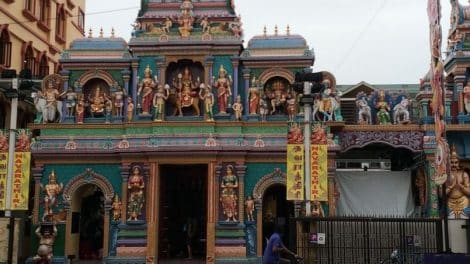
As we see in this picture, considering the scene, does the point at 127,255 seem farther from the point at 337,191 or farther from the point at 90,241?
the point at 337,191

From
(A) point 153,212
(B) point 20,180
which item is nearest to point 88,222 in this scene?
(A) point 153,212

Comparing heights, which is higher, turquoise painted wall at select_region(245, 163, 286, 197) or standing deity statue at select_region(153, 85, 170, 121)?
standing deity statue at select_region(153, 85, 170, 121)

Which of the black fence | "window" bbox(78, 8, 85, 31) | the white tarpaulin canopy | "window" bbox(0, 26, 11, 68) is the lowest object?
the black fence

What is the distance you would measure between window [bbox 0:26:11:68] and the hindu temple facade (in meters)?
4.49

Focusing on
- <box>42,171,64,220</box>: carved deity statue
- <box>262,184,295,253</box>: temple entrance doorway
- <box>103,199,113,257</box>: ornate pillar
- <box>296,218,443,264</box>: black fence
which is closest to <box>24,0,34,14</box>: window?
<box>42,171,64,220</box>: carved deity statue

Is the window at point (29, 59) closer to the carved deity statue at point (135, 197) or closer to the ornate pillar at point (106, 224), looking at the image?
the ornate pillar at point (106, 224)

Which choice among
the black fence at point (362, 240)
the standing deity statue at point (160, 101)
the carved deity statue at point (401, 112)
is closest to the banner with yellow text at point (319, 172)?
the black fence at point (362, 240)

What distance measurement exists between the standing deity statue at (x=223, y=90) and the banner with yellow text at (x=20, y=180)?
7456mm

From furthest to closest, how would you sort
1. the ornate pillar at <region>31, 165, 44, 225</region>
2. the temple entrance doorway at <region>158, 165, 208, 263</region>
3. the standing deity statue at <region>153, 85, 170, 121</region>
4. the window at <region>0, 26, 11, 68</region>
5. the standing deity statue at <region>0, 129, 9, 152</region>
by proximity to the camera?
the window at <region>0, 26, 11, 68</region> < the temple entrance doorway at <region>158, 165, 208, 263</region> < the standing deity statue at <region>153, 85, 170, 121</region> < the ornate pillar at <region>31, 165, 44, 225</region> < the standing deity statue at <region>0, 129, 9, 152</region>

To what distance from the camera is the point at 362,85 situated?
3003cm

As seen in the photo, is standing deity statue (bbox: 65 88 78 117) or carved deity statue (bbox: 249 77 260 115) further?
standing deity statue (bbox: 65 88 78 117)

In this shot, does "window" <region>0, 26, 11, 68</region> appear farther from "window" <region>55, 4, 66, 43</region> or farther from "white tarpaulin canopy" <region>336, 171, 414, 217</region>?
"white tarpaulin canopy" <region>336, 171, 414, 217</region>

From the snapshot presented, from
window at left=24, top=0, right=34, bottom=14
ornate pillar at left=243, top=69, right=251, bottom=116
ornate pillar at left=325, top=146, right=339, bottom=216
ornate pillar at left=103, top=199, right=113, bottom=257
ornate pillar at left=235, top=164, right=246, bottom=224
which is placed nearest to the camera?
ornate pillar at left=325, top=146, right=339, bottom=216

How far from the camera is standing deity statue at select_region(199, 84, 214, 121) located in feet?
79.6
